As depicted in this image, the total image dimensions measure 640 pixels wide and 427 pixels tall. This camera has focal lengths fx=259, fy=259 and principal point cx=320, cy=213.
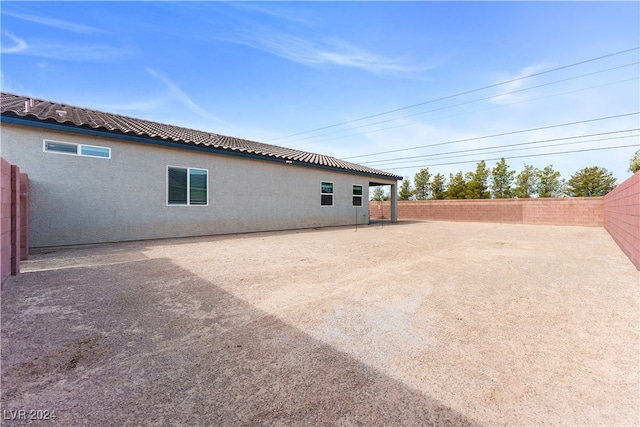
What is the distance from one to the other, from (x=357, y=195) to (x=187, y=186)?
9212 mm

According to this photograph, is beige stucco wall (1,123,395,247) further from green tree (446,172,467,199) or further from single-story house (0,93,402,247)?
green tree (446,172,467,199)

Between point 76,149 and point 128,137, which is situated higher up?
point 128,137

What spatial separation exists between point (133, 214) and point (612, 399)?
9.31m

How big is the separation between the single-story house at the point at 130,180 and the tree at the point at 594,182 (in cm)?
2933

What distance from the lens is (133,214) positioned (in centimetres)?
746

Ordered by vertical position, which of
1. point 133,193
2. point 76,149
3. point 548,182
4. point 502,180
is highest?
point 502,180

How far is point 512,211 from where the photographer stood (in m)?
17.1

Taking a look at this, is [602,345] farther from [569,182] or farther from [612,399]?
[569,182]

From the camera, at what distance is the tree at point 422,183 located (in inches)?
1305

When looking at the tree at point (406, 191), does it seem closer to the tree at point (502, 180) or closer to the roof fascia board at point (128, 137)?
the tree at point (502, 180)

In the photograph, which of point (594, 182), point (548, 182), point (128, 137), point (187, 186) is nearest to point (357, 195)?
point (187, 186)

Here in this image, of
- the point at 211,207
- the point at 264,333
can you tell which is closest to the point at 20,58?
the point at 211,207

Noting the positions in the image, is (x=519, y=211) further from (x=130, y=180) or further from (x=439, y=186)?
(x=130, y=180)

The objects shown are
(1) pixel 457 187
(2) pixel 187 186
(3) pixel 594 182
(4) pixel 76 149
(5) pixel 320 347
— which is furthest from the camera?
(1) pixel 457 187
